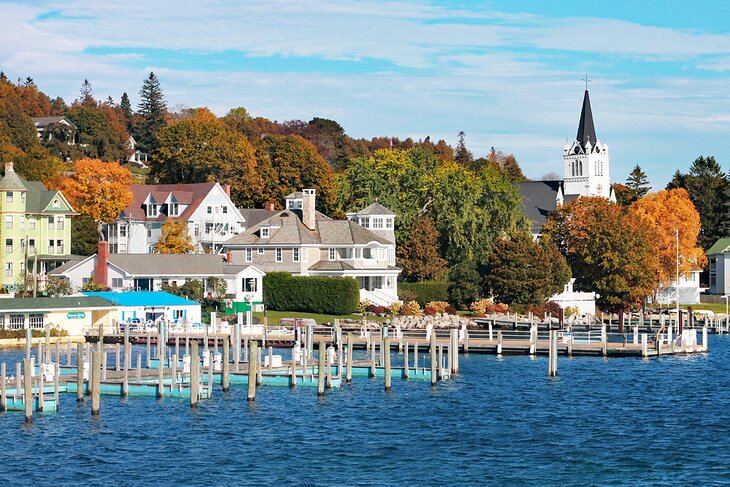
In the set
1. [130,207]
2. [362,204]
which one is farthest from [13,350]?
[362,204]

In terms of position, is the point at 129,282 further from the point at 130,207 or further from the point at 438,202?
the point at 438,202

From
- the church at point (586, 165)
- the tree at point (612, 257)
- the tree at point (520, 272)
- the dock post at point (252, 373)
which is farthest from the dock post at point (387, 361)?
the church at point (586, 165)

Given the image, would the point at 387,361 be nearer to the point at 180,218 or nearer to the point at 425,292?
the point at 425,292

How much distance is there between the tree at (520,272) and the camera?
113062mm

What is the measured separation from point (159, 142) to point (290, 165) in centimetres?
1510

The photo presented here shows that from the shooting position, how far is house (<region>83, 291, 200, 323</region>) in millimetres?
94250

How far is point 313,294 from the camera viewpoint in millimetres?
108875

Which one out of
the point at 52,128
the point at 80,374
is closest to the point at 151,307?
the point at 80,374

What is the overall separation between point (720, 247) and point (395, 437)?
105597 millimetres

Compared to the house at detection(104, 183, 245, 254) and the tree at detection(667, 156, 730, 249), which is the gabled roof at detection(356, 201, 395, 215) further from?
the tree at detection(667, 156, 730, 249)

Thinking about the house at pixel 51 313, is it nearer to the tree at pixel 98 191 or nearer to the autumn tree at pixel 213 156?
the tree at pixel 98 191

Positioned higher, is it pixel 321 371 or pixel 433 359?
pixel 433 359

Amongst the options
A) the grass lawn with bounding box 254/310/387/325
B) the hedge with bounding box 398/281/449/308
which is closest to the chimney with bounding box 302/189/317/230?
the hedge with bounding box 398/281/449/308

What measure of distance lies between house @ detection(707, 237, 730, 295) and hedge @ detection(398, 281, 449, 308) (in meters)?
48.4
